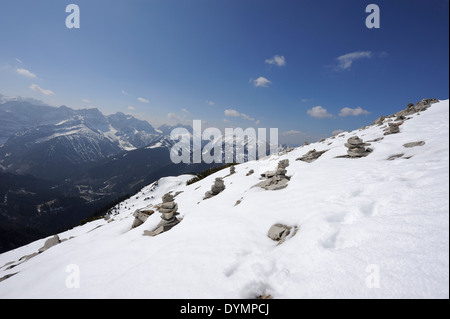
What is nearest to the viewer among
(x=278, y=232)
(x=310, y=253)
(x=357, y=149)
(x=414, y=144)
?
(x=310, y=253)

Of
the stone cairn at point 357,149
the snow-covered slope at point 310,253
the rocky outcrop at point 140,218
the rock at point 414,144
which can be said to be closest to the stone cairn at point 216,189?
the rocky outcrop at point 140,218

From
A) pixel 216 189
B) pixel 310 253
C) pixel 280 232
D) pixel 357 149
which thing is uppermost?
pixel 357 149

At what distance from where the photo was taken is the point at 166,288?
643cm

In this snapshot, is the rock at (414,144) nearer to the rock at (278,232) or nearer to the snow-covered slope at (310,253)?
the snow-covered slope at (310,253)

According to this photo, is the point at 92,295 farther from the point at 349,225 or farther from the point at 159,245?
the point at 349,225

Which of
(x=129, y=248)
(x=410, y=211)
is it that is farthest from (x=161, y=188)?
(x=410, y=211)

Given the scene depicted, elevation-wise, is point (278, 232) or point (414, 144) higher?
point (414, 144)

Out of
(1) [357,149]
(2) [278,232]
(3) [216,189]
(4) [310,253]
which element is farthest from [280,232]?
(3) [216,189]

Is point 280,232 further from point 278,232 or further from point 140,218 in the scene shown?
point 140,218

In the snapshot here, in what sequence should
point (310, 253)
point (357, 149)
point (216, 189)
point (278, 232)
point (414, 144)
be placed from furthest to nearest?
1. point (216, 189)
2. point (357, 149)
3. point (414, 144)
4. point (278, 232)
5. point (310, 253)

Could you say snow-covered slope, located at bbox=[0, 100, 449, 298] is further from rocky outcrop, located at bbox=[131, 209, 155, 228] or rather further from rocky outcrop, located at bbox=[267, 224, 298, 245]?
rocky outcrop, located at bbox=[131, 209, 155, 228]

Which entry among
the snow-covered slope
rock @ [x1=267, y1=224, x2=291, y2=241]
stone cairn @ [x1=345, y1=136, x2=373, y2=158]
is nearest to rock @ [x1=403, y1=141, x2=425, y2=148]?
stone cairn @ [x1=345, y1=136, x2=373, y2=158]

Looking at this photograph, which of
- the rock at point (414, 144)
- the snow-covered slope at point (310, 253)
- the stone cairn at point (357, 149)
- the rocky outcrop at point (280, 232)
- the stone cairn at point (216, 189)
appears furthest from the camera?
the stone cairn at point (216, 189)
